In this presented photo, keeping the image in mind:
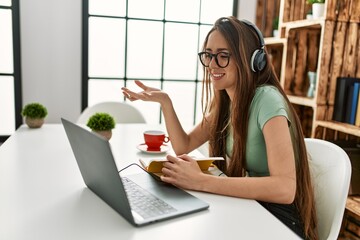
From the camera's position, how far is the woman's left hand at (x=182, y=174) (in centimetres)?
100

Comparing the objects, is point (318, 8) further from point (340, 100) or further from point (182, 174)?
point (182, 174)

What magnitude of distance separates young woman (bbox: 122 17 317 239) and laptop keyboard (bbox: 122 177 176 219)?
3.4 inches

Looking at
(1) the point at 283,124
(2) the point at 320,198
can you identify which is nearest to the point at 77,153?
(1) the point at 283,124

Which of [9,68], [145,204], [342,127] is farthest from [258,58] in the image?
[9,68]

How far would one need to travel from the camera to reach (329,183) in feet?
3.85

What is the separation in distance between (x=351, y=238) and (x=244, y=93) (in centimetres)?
146

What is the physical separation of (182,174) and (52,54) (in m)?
2.00

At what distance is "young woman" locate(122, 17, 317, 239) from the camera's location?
3.32 feet

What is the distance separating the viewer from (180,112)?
3.17 m

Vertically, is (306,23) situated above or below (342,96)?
above

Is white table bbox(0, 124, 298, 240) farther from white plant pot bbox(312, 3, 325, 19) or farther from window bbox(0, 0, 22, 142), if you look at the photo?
white plant pot bbox(312, 3, 325, 19)

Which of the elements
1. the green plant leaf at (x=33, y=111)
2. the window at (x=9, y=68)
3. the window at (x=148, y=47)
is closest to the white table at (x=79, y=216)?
the green plant leaf at (x=33, y=111)

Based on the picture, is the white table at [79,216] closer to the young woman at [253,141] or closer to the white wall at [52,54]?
the young woman at [253,141]

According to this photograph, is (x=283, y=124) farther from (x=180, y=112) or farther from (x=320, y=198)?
(x=180, y=112)
